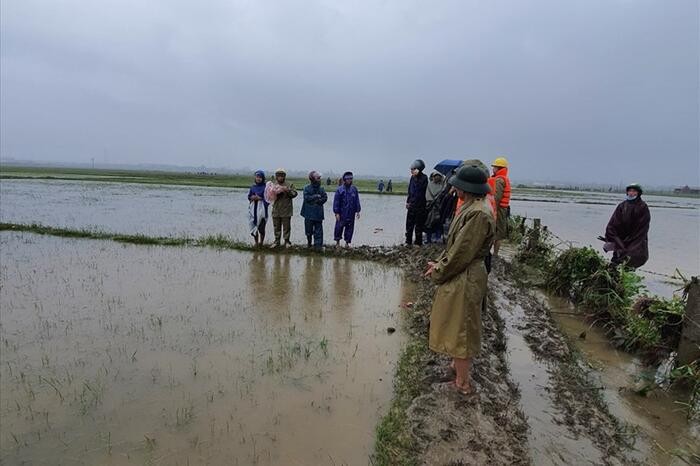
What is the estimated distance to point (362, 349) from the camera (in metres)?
4.84

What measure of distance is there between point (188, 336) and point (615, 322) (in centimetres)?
566

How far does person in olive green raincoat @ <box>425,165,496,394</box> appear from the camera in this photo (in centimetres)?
334

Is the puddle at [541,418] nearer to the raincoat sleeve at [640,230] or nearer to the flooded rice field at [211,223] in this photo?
the raincoat sleeve at [640,230]

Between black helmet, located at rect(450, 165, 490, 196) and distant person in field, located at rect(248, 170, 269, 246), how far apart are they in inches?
273

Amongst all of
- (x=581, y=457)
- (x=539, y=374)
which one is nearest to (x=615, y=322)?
(x=539, y=374)

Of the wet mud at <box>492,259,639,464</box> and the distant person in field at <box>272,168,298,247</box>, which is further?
the distant person in field at <box>272,168,298,247</box>

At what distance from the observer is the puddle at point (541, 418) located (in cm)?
312

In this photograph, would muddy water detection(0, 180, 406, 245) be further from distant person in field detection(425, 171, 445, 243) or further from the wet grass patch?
the wet grass patch

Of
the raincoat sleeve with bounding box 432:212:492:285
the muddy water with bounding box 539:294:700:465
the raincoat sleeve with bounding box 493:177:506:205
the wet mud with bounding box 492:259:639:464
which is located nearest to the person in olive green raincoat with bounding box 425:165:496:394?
the raincoat sleeve with bounding box 432:212:492:285

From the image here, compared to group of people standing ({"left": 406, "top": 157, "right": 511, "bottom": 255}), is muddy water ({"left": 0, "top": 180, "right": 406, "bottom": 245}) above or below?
below

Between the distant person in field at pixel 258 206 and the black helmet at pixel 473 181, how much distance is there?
273 inches

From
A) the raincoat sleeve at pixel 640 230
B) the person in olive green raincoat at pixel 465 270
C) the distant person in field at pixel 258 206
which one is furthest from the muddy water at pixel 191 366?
the raincoat sleeve at pixel 640 230

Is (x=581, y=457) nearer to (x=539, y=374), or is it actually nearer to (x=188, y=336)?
(x=539, y=374)

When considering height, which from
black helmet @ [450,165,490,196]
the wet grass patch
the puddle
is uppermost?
black helmet @ [450,165,490,196]
